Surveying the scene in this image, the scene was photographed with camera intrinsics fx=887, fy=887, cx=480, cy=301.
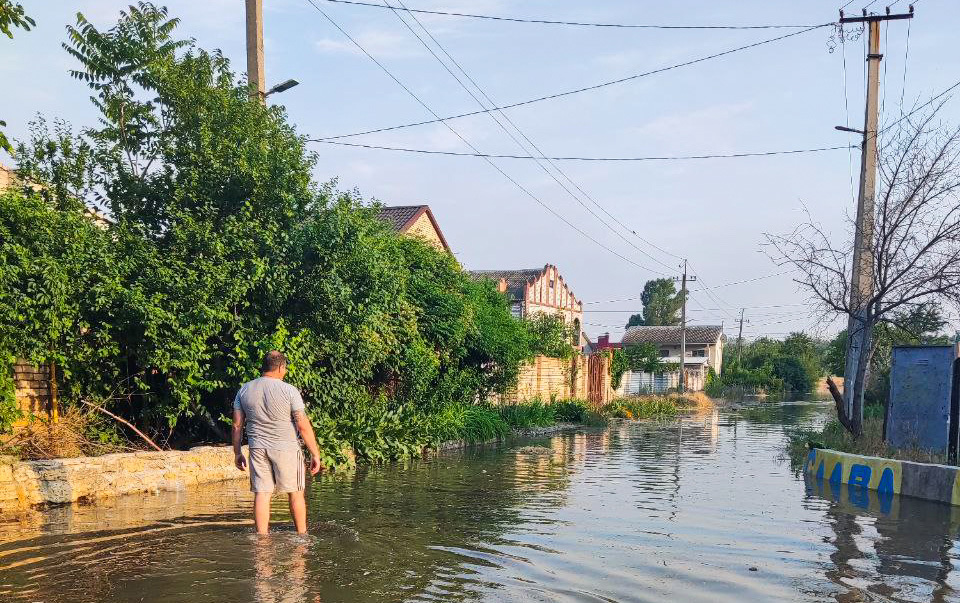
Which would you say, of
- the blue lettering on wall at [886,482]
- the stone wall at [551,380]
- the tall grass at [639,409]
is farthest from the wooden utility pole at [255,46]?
the tall grass at [639,409]

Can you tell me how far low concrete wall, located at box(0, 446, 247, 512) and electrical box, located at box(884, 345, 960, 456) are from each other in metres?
11.6

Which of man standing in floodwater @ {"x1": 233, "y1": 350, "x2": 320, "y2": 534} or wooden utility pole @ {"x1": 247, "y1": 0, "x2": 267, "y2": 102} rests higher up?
wooden utility pole @ {"x1": 247, "y1": 0, "x2": 267, "y2": 102}

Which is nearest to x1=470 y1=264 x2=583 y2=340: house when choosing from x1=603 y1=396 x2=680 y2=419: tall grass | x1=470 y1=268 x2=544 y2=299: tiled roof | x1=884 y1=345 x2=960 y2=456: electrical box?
x1=470 y1=268 x2=544 y2=299: tiled roof

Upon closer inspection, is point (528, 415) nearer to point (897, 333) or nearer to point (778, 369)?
point (897, 333)

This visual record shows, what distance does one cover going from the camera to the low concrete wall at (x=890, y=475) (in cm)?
1291

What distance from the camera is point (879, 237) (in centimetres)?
1738

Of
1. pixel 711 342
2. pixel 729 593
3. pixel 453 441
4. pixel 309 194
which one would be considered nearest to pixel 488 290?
pixel 453 441

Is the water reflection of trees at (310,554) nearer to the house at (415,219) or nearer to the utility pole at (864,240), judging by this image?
the utility pole at (864,240)

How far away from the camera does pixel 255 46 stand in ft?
53.1

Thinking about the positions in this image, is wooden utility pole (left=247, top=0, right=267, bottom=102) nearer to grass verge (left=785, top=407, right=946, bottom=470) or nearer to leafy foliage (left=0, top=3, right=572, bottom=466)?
leafy foliage (left=0, top=3, right=572, bottom=466)

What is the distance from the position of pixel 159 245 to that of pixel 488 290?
13815 millimetres

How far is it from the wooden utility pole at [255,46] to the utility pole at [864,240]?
39.5 ft

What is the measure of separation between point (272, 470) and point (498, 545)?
246cm

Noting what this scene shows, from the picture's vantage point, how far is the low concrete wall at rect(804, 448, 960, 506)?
42.3 feet
